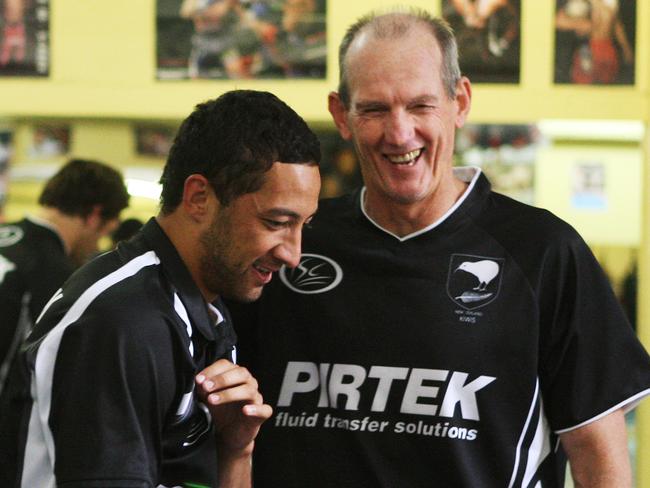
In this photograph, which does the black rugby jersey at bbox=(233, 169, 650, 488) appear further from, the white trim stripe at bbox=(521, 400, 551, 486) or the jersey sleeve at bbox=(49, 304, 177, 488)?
the jersey sleeve at bbox=(49, 304, 177, 488)

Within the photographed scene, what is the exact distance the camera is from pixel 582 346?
1897mm

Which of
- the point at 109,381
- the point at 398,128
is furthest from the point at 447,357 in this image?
the point at 109,381

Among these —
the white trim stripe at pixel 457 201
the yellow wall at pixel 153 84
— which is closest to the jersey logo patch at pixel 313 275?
the white trim stripe at pixel 457 201

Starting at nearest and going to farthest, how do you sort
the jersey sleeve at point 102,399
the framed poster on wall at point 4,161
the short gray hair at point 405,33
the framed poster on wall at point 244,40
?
the jersey sleeve at point 102,399 < the short gray hair at point 405,33 < the framed poster on wall at point 244,40 < the framed poster on wall at point 4,161

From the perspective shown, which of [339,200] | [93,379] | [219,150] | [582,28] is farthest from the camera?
[582,28]

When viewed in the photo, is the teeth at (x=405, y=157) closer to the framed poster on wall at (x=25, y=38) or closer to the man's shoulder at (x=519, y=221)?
the man's shoulder at (x=519, y=221)

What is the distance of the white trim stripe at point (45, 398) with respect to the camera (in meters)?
1.41

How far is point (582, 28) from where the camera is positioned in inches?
142

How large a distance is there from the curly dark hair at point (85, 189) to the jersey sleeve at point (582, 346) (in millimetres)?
2166

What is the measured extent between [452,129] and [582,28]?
1789 millimetres

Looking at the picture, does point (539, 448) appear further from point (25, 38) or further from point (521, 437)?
point (25, 38)

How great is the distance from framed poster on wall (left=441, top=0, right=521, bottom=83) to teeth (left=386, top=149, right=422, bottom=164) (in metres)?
1.72

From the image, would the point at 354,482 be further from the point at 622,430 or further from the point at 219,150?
the point at 219,150

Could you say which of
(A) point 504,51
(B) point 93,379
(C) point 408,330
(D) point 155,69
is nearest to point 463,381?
(C) point 408,330
